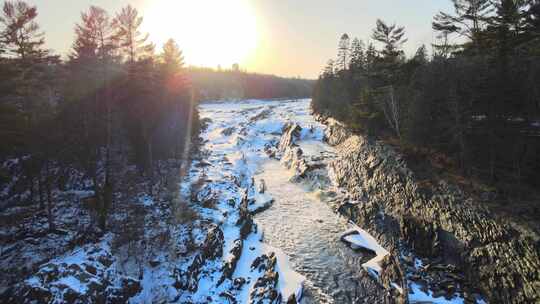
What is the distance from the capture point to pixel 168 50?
3019 cm

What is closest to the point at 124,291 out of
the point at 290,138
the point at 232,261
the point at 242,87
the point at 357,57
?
the point at 232,261

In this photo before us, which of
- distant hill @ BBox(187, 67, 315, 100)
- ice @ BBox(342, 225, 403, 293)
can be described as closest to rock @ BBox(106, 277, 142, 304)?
ice @ BBox(342, 225, 403, 293)

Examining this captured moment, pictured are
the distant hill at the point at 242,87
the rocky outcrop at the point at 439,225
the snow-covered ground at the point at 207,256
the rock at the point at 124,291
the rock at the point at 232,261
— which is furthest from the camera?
the distant hill at the point at 242,87

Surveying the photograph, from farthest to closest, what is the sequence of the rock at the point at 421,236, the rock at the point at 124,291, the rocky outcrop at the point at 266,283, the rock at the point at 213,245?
the rock at the point at 421,236, the rock at the point at 213,245, the rocky outcrop at the point at 266,283, the rock at the point at 124,291

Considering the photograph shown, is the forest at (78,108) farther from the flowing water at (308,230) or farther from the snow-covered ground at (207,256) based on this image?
the flowing water at (308,230)

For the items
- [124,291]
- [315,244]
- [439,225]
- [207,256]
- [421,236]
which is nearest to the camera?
[124,291]

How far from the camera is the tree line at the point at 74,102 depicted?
15.2 metres

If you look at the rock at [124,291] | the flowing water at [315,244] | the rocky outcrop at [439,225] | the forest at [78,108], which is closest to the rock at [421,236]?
the rocky outcrop at [439,225]

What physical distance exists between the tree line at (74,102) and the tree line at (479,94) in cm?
2076

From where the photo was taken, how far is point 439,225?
53.8 ft

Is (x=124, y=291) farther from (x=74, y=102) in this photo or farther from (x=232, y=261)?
(x=74, y=102)

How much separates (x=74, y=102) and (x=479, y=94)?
23.9 metres

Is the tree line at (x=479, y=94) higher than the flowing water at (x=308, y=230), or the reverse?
the tree line at (x=479, y=94)

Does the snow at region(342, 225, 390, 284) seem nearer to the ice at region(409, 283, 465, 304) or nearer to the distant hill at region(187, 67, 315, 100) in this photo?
the ice at region(409, 283, 465, 304)
